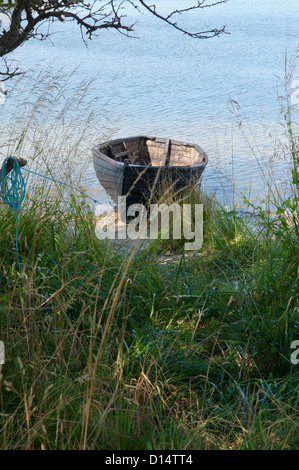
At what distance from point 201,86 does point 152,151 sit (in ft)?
36.4

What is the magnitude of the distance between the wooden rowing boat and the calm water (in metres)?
0.56

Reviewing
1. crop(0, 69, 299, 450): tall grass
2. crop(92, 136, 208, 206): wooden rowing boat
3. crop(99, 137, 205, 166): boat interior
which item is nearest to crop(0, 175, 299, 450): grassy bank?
crop(0, 69, 299, 450): tall grass

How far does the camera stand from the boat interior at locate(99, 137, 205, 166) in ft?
25.9

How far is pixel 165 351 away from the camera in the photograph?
238 cm

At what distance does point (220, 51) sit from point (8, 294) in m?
26.9

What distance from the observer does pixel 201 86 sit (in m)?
18.7

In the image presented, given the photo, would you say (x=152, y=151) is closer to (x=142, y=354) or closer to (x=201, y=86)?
(x=142, y=354)

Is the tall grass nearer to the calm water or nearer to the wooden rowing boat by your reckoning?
the calm water

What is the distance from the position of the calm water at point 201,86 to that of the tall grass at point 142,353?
154 centimetres

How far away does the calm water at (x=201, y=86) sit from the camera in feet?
Answer: 31.0

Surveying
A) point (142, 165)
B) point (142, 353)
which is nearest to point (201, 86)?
point (142, 165)

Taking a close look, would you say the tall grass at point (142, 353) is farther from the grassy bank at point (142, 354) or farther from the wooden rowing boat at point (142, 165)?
the wooden rowing boat at point (142, 165)

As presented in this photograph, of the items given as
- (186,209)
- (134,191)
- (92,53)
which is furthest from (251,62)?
(186,209)
